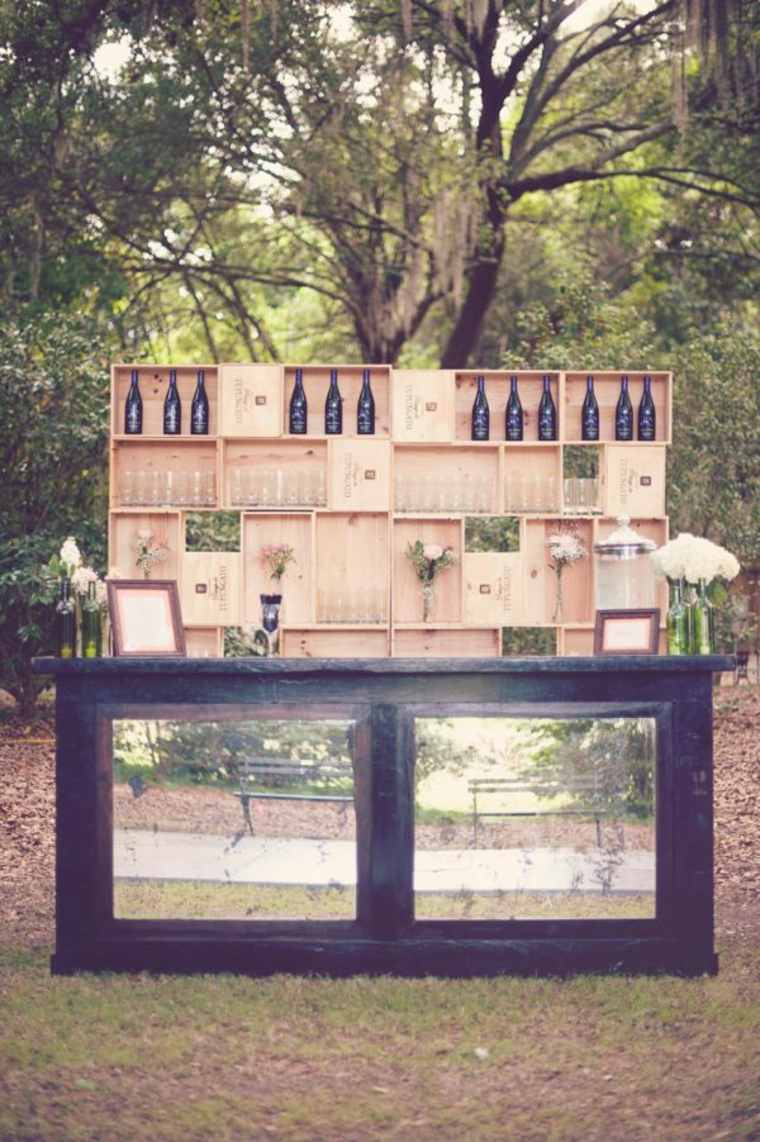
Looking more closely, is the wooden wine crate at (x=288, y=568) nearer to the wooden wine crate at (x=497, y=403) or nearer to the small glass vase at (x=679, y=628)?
the wooden wine crate at (x=497, y=403)

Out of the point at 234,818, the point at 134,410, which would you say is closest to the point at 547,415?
the point at 134,410

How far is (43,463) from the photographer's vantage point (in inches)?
372

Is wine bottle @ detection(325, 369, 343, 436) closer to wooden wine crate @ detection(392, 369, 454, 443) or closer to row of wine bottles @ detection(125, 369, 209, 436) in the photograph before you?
wooden wine crate @ detection(392, 369, 454, 443)

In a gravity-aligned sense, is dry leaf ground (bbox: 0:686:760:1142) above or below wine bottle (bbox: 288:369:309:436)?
below

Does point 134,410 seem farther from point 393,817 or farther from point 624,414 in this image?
point 393,817

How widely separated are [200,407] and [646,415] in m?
2.20

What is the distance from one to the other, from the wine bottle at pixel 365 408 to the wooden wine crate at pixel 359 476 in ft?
0.38

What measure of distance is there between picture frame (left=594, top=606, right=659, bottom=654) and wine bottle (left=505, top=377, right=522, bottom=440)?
2413 millimetres

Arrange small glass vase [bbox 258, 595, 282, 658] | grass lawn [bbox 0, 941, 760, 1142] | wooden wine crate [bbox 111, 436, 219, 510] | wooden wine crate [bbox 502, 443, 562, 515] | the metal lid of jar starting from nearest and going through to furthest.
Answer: grass lawn [bbox 0, 941, 760, 1142]
small glass vase [bbox 258, 595, 282, 658]
the metal lid of jar
wooden wine crate [bbox 111, 436, 219, 510]
wooden wine crate [bbox 502, 443, 562, 515]

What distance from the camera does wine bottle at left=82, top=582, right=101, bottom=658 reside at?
5.21 m

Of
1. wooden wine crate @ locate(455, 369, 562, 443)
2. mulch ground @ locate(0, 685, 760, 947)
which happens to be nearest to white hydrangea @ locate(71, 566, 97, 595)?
mulch ground @ locate(0, 685, 760, 947)

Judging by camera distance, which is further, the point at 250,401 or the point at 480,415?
the point at 480,415

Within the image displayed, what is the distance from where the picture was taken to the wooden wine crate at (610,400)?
764cm

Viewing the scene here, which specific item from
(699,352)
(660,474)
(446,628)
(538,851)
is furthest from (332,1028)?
(699,352)
